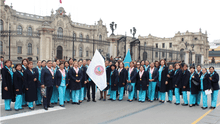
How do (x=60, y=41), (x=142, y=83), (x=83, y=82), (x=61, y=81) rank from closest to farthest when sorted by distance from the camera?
(x=61, y=81)
(x=83, y=82)
(x=142, y=83)
(x=60, y=41)

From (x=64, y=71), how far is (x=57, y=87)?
0.70 m

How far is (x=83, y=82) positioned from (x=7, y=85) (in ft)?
9.55

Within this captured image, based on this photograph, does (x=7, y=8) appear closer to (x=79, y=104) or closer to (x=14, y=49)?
(x=14, y=49)

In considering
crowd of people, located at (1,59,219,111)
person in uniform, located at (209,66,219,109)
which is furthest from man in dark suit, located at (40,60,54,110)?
person in uniform, located at (209,66,219,109)

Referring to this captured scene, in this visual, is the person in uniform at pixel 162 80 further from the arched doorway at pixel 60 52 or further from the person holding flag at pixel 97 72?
the arched doorway at pixel 60 52

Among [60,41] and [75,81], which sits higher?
[60,41]

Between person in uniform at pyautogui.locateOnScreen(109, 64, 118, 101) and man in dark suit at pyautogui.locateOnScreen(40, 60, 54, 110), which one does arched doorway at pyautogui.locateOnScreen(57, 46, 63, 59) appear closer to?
person in uniform at pyautogui.locateOnScreen(109, 64, 118, 101)

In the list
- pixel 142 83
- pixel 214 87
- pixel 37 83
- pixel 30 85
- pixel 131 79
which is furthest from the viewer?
pixel 131 79

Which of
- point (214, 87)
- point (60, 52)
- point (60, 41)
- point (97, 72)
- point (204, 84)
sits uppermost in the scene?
point (60, 41)

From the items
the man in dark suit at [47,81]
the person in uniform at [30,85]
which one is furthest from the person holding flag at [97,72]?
the person in uniform at [30,85]

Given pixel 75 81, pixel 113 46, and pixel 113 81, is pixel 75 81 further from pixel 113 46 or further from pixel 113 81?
pixel 113 46

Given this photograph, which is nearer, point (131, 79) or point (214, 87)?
point (214, 87)

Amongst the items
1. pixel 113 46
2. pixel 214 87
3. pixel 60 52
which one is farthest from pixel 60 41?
pixel 214 87

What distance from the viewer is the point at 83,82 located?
804cm
